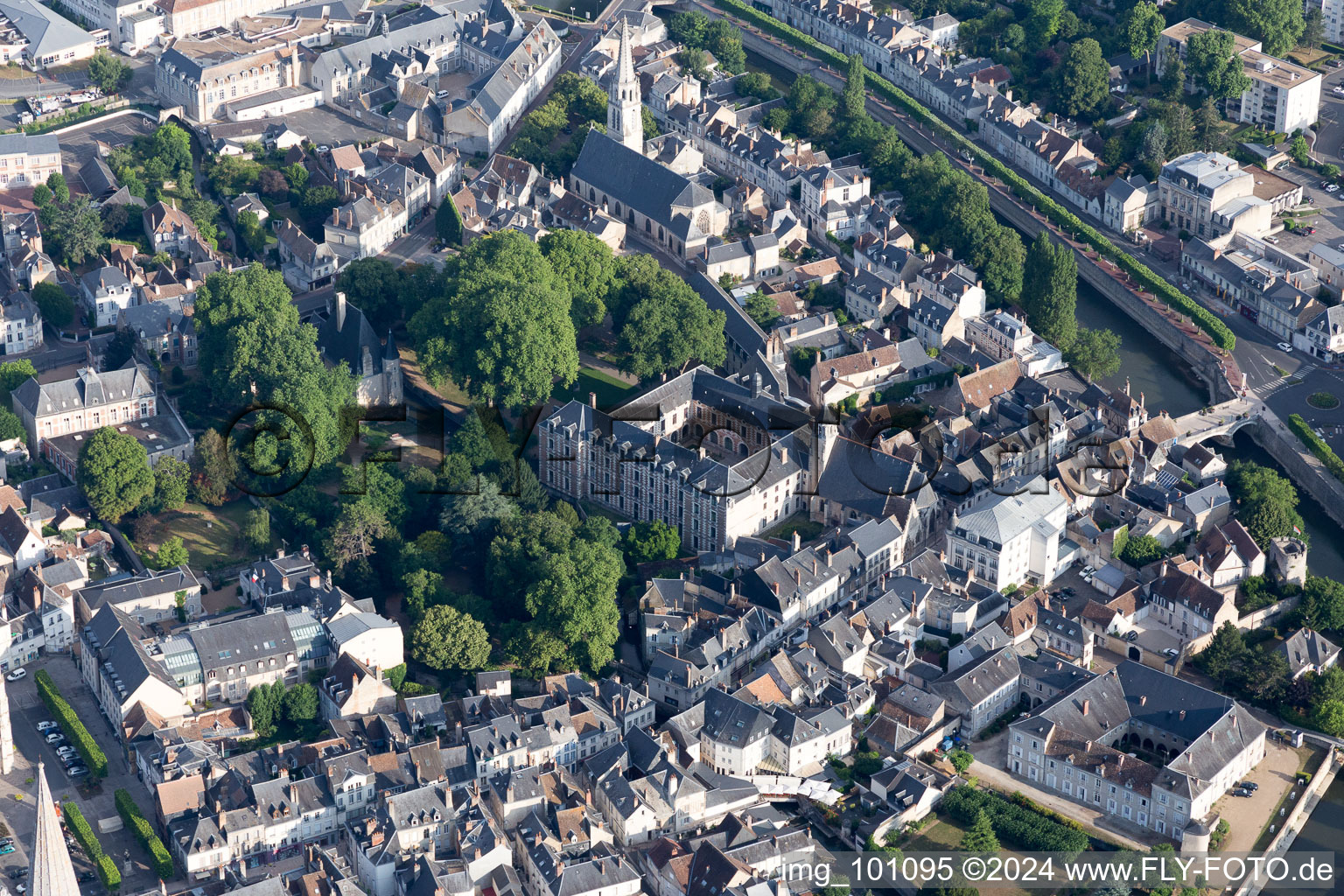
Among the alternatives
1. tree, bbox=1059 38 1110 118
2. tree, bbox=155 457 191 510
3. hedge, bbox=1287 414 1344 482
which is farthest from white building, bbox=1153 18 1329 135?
tree, bbox=155 457 191 510

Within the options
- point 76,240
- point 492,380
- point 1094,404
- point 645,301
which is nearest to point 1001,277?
point 1094,404

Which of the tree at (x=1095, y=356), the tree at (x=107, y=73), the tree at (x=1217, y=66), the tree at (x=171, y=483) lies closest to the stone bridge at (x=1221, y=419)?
the tree at (x=1095, y=356)

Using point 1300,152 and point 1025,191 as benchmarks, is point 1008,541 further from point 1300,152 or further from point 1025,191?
point 1300,152

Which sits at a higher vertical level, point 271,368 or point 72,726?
point 271,368

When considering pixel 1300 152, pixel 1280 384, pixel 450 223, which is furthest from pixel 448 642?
pixel 1300 152

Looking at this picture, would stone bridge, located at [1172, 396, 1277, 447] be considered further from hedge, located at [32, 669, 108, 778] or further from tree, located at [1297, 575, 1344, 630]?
hedge, located at [32, 669, 108, 778]

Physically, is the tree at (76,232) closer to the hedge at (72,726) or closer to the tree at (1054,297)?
the hedge at (72,726)

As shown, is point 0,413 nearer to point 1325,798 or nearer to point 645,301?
point 645,301
